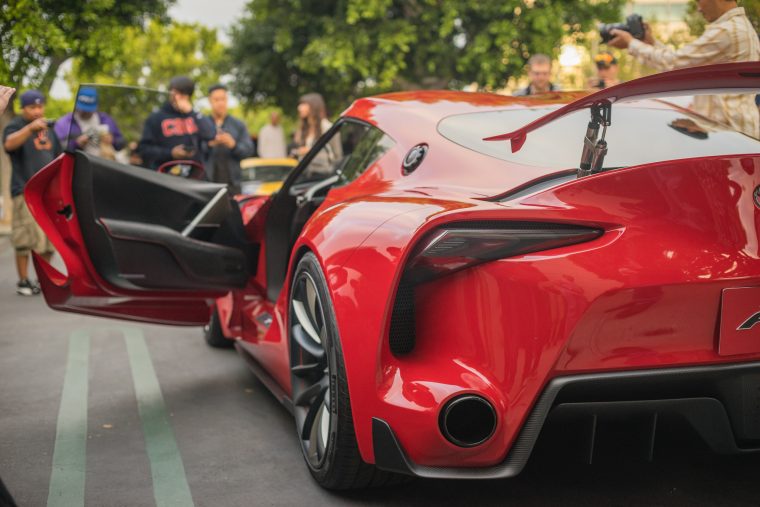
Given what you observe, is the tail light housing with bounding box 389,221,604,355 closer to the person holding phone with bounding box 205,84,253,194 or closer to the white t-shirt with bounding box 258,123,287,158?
the person holding phone with bounding box 205,84,253,194

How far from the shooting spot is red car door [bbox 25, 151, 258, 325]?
4.41 meters

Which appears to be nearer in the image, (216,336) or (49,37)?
(49,37)

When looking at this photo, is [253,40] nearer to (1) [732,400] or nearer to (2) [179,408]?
(2) [179,408]

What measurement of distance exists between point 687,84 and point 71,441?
291 cm

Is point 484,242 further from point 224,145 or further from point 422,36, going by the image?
point 422,36

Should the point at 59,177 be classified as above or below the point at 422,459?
above

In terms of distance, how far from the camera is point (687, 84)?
2.57 meters

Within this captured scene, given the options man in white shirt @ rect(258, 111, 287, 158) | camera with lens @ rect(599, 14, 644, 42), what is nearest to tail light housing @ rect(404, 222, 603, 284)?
camera with lens @ rect(599, 14, 644, 42)

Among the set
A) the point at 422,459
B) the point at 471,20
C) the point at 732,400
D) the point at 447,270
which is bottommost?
the point at 422,459

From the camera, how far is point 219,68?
94.5 ft

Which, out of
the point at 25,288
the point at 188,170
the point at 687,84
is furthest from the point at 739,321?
the point at 25,288

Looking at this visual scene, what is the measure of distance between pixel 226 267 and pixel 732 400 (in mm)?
2769

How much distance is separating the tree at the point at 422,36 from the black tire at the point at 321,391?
64.8 feet

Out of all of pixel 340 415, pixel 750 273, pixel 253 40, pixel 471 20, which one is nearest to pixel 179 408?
pixel 340 415
